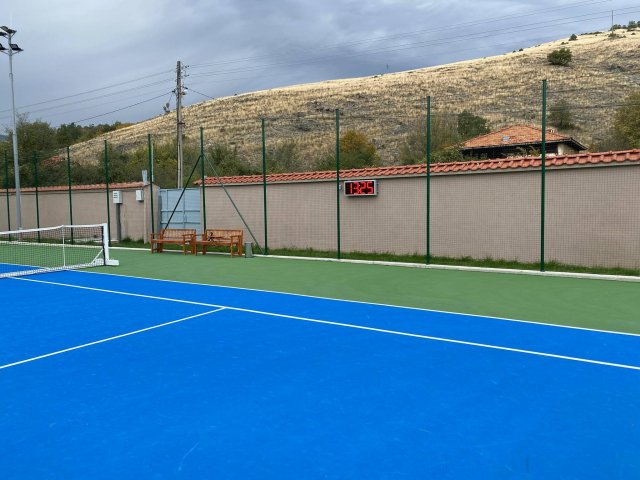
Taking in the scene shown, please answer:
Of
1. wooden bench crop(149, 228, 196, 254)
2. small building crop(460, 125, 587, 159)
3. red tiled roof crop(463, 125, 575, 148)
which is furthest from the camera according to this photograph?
red tiled roof crop(463, 125, 575, 148)

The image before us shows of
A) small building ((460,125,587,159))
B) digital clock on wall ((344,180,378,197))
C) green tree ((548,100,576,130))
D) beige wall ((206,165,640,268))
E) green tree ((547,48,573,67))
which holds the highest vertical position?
green tree ((547,48,573,67))

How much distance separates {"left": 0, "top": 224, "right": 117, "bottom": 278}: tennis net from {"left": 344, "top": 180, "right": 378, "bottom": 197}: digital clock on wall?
6.76 meters

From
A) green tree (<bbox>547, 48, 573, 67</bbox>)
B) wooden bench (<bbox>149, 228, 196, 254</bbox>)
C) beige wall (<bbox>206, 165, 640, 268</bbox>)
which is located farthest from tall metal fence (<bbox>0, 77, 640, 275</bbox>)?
green tree (<bbox>547, 48, 573, 67</bbox>)

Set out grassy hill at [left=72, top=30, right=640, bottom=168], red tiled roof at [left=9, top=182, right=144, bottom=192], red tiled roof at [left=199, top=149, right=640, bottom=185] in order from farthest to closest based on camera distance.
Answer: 1. grassy hill at [left=72, top=30, right=640, bottom=168]
2. red tiled roof at [left=9, top=182, right=144, bottom=192]
3. red tiled roof at [left=199, top=149, right=640, bottom=185]

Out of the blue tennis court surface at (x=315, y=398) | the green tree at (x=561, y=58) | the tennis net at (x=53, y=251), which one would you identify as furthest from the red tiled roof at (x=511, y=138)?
the green tree at (x=561, y=58)

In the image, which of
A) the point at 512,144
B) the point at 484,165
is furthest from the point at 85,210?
the point at 512,144

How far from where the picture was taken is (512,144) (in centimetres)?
2728

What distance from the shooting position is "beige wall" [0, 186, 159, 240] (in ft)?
71.5

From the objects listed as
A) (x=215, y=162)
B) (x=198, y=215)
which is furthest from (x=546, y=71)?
(x=198, y=215)

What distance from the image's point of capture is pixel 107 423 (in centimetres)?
439

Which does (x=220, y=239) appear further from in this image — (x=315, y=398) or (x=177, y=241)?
(x=315, y=398)

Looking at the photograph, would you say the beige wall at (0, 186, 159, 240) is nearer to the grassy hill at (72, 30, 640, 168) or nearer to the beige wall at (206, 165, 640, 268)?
the beige wall at (206, 165, 640, 268)

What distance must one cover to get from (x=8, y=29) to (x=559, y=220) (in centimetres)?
2197

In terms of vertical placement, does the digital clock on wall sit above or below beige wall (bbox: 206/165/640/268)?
above
